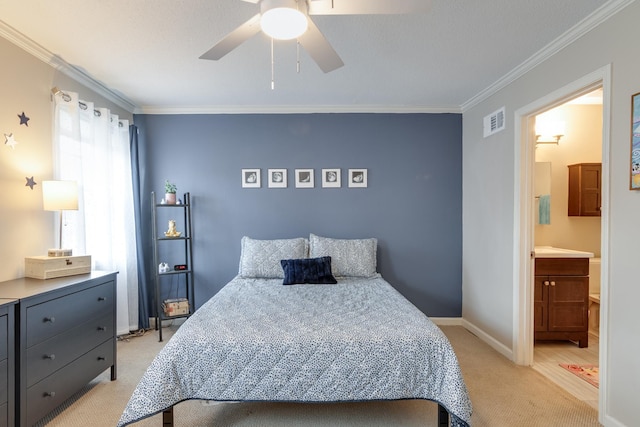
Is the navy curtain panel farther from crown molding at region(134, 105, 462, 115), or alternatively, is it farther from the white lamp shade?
the white lamp shade

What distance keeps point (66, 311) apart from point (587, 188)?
199 inches

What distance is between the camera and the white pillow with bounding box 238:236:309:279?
3.39 meters

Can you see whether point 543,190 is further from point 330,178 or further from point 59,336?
point 59,336

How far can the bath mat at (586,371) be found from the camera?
258 cm

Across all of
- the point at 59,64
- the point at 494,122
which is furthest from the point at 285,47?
the point at 494,122

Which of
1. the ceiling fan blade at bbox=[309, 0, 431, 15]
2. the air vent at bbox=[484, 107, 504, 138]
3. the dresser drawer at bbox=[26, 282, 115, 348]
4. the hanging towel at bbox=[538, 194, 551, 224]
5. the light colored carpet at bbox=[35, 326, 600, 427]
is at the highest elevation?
the ceiling fan blade at bbox=[309, 0, 431, 15]

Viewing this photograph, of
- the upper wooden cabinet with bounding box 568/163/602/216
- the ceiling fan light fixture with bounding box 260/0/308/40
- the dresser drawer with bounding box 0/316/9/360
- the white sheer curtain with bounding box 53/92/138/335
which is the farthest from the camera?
the upper wooden cabinet with bounding box 568/163/602/216

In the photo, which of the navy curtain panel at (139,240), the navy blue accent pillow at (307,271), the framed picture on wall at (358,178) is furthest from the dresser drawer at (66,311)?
the framed picture on wall at (358,178)

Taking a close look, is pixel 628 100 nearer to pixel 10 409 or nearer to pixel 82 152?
pixel 10 409

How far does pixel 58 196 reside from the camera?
234 centimetres

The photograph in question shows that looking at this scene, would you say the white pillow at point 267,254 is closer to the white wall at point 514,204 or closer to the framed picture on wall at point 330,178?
the framed picture on wall at point 330,178

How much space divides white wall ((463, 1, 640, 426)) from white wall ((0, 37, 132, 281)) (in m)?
3.94

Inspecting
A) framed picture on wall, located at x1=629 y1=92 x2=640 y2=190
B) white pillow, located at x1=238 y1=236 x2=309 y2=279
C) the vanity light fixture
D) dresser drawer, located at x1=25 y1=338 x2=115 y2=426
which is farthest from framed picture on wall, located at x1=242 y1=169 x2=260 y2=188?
the vanity light fixture

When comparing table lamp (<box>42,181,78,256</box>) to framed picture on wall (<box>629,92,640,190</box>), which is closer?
framed picture on wall (<box>629,92,640,190</box>)
